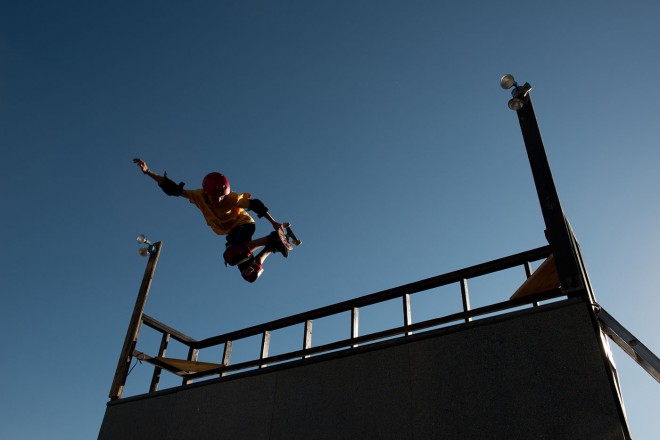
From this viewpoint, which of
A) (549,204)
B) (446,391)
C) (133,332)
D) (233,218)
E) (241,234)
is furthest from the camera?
(133,332)

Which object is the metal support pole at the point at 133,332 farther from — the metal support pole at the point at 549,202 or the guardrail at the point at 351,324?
the metal support pole at the point at 549,202

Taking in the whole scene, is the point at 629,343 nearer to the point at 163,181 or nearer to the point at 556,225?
the point at 556,225

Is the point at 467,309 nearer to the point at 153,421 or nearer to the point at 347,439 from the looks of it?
the point at 347,439

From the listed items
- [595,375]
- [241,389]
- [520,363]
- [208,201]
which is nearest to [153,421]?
[241,389]

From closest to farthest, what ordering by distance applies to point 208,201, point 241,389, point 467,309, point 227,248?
point 467,309, point 241,389, point 227,248, point 208,201

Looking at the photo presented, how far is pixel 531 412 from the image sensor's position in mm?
3432

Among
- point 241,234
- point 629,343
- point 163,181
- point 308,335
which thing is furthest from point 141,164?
point 629,343

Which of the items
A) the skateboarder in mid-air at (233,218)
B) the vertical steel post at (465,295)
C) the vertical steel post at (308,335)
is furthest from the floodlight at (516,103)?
the vertical steel post at (308,335)

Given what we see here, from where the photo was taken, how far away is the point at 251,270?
5875 mm

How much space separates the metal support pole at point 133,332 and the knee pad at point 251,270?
6.07 ft

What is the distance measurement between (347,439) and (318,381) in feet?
2.09

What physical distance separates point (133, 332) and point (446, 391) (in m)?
4.43

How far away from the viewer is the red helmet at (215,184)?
609 centimetres

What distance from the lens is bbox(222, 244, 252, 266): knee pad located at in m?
5.79
